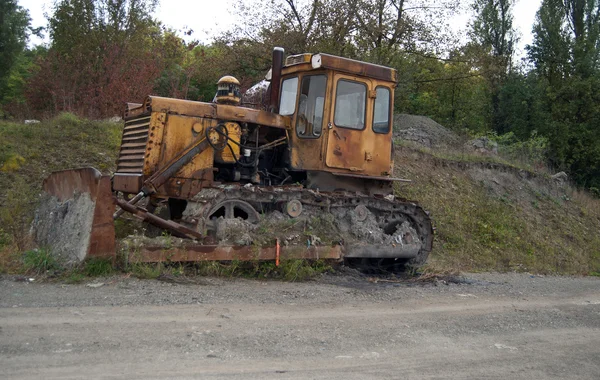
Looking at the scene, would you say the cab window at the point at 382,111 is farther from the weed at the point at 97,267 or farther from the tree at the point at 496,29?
the tree at the point at 496,29

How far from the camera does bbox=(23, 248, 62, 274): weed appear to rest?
22.0 feet

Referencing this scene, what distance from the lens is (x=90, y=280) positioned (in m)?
6.51

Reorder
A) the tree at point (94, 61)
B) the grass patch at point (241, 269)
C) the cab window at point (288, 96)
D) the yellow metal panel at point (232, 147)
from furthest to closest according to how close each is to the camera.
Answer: the tree at point (94, 61) → the cab window at point (288, 96) → the yellow metal panel at point (232, 147) → the grass patch at point (241, 269)

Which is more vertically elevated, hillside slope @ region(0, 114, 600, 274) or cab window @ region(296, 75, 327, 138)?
cab window @ region(296, 75, 327, 138)

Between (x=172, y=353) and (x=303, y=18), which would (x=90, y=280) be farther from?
(x=303, y=18)

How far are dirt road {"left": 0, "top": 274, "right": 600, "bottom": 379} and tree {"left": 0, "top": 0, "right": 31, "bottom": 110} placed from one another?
14.0 m

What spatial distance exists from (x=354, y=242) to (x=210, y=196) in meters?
2.41

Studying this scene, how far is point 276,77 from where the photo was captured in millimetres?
9133

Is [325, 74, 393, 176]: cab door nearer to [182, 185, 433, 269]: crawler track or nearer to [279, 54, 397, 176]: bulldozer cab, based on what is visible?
[279, 54, 397, 176]: bulldozer cab

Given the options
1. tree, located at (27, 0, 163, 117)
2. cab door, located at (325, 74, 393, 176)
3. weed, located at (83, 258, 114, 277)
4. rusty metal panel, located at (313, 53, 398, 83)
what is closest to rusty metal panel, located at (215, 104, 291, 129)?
cab door, located at (325, 74, 393, 176)

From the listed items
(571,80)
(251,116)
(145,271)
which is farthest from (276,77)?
(571,80)

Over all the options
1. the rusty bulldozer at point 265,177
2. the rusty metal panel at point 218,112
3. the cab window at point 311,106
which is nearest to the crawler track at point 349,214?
the rusty bulldozer at point 265,177

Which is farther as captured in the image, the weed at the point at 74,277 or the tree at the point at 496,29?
the tree at the point at 496,29

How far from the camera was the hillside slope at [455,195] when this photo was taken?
1080 centimetres
